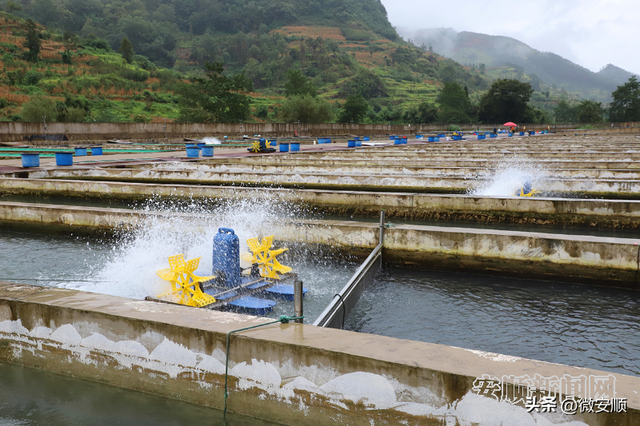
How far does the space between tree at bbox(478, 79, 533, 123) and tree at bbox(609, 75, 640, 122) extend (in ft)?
58.8

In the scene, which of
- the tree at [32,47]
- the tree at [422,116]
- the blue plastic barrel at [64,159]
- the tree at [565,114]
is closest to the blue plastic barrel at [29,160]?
the blue plastic barrel at [64,159]

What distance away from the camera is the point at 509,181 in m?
17.8

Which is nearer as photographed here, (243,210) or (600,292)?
(600,292)

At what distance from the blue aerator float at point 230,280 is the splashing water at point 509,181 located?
408 inches

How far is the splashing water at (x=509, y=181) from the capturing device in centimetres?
1672

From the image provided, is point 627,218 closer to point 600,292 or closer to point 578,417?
point 600,292

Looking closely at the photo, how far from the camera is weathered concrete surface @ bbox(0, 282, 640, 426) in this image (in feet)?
11.7

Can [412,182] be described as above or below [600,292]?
above

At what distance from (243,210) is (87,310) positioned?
9.53 metres

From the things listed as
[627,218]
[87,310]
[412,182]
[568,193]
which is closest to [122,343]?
[87,310]

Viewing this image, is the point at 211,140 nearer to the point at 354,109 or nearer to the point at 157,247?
the point at 157,247

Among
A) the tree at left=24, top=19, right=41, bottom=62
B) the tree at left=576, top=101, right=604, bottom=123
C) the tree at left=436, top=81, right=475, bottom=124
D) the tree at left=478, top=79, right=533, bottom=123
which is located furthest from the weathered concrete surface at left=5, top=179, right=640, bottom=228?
the tree at left=576, top=101, right=604, bottom=123

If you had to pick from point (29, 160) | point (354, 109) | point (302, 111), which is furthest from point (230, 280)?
point (354, 109)

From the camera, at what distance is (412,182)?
17.8m
